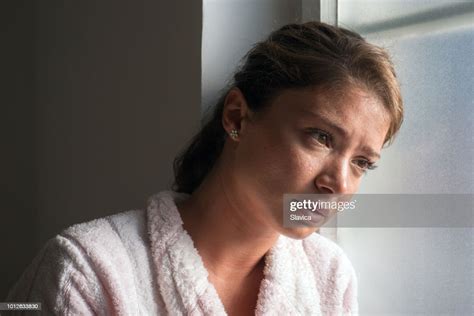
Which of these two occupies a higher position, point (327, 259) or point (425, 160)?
point (425, 160)

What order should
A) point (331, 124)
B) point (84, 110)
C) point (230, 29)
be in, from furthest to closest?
point (84, 110)
point (230, 29)
point (331, 124)

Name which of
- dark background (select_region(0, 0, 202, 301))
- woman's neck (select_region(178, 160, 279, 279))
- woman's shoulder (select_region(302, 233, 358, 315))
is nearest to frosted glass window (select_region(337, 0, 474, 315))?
woman's shoulder (select_region(302, 233, 358, 315))

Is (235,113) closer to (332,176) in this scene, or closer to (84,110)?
(332,176)

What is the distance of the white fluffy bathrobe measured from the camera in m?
0.56

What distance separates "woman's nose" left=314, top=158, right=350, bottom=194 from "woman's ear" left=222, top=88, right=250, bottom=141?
10 centimetres

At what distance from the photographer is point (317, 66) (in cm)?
58

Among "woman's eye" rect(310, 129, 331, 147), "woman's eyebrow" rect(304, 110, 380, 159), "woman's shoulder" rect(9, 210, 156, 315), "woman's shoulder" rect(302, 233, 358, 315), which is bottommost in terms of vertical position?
"woman's shoulder" rect(302, 233, 358, 315)

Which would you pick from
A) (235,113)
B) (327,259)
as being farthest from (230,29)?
(327,259)

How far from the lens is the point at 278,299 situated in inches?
24.9

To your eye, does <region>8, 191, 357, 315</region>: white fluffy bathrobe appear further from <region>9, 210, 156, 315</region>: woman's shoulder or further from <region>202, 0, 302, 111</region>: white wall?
<region>202, 0, 302, 111</region>: white wall

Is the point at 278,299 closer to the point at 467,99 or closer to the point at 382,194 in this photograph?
the point at 382,194

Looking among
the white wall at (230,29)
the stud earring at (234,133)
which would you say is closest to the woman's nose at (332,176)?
the stud earring at (234,133)

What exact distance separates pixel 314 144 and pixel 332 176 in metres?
0.03

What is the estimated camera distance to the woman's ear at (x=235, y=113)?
61 cm
